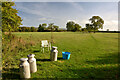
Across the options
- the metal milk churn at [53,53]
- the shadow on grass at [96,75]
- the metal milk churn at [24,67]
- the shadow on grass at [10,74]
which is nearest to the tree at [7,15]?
the shadow on grass at [10,74]

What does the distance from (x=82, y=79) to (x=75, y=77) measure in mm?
297

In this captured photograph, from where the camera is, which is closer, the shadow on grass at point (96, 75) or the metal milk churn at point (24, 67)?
the metal milk churn at point (24, 67)

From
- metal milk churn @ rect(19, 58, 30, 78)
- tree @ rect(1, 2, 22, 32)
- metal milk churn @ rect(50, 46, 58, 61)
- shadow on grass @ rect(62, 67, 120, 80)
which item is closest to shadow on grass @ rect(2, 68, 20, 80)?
metal milk churn @ rect(19, 58, 30, 78)

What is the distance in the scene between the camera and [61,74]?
10.9 feet

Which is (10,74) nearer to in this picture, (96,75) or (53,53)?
(53,53)

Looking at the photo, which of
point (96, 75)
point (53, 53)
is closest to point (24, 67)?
point (53, 53)

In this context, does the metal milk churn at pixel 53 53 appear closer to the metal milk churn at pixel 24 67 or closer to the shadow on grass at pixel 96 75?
the shadow on grass at pixel 96 75

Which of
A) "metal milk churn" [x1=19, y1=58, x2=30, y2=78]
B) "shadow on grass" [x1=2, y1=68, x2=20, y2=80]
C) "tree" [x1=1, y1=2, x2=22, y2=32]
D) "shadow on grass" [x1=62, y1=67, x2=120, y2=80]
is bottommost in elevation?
"shadow on grass" [x1=62, y1=67, x2=120, y2=80]

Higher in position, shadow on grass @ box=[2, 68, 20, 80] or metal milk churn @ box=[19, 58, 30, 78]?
metal milk churn @ box=[19, 58, 30, 78]

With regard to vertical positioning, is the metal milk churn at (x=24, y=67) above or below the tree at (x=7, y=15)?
below

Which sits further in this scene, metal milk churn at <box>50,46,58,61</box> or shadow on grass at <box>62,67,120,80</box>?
metal milk churn at <box>50,46,58,61</box>

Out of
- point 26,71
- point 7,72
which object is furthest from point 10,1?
point 26,71

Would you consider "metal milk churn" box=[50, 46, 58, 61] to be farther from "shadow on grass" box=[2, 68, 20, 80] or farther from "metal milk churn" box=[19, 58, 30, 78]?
"shadow on grass" box=[2, 68, 20, 80]

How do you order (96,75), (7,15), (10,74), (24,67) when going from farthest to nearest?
(7,15) → (96,75) → (10,74) → (24,67)
